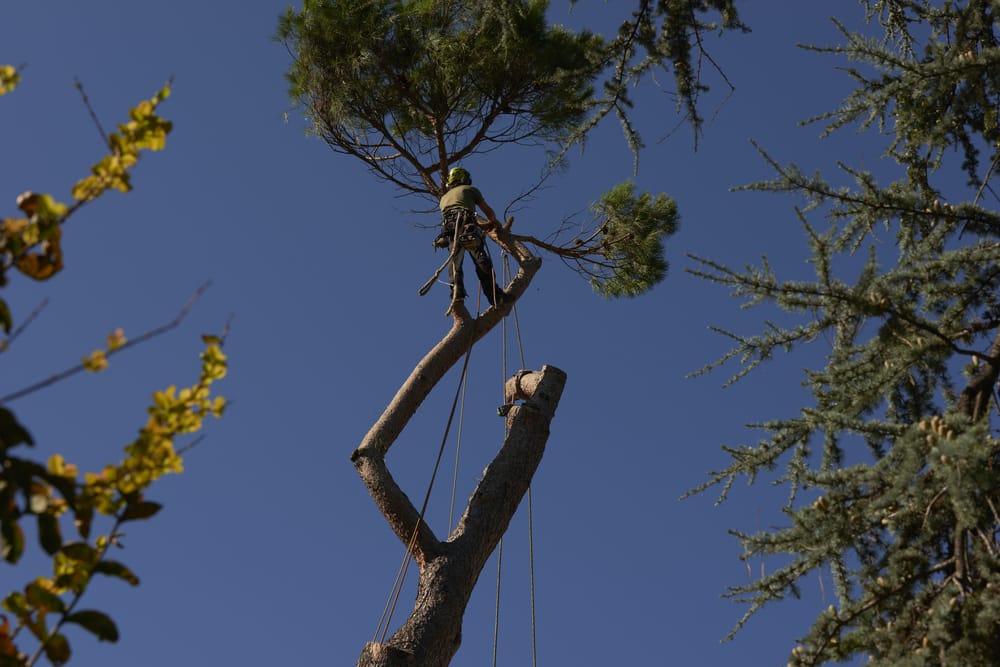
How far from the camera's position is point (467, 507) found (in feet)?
15.7

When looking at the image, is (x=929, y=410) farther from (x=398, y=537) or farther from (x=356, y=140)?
(x=356, y=140)

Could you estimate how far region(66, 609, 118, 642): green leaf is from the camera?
1.39 m

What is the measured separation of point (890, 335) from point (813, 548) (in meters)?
0.73

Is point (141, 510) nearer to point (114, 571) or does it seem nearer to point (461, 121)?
point (114, 571)

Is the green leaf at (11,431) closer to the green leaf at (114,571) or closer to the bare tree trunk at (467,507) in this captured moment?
the green leaf at (114,571)

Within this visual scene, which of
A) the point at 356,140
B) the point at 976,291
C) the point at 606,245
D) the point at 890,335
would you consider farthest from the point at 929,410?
the point at 356,140

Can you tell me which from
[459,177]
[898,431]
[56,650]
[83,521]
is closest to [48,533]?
[83,521]

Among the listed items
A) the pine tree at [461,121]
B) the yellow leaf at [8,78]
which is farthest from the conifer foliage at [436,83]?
the yellow leaf at [8,78]

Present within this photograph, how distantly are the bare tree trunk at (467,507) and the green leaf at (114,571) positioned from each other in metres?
2.71

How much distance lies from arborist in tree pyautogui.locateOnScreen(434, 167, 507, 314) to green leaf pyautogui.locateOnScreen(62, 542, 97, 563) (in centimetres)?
417

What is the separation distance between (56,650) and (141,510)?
0.68ft

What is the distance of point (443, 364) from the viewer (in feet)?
17.5

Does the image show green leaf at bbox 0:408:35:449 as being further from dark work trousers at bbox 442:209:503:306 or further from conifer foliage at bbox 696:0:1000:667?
dark work trousers at bbox 442:209:503:306

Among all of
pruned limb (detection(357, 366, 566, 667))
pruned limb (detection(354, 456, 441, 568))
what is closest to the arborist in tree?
pruned limb (detection(357, 366, 566, 667))
